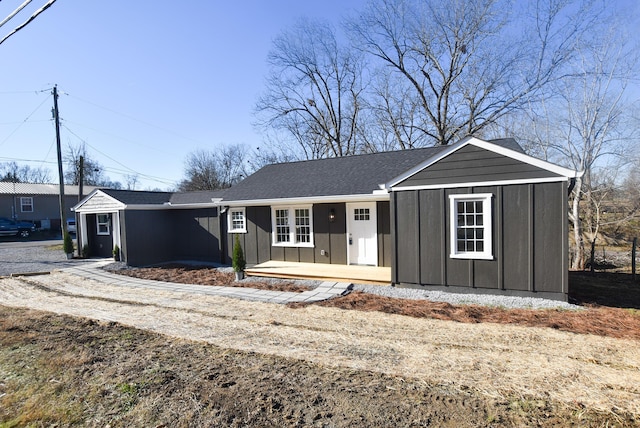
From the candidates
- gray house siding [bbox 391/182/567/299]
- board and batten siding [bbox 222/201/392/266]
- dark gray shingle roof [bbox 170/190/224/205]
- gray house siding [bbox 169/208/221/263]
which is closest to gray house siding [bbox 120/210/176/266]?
gray house siding [bbox 169/208/221/263]

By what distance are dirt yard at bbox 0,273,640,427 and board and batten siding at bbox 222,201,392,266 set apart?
379 centimetres

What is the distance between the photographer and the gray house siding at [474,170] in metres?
7.47

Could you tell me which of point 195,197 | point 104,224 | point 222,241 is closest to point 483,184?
point 222,241

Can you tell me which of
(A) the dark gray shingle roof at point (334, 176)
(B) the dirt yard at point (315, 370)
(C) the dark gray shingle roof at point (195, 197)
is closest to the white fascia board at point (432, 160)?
(A) the dark gray shingle roof at point (334, 176)

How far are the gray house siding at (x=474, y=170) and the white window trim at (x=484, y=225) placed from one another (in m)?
0.37

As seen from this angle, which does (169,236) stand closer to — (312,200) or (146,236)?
(146,236)

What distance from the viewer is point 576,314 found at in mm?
6539

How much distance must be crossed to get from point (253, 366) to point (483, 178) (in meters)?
6.35

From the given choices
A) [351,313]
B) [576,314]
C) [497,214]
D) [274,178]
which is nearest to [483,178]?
[497,214]

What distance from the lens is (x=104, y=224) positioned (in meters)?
16.0

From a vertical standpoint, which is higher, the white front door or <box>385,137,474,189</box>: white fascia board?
<box>385,137,474,189</box>: white fascia board

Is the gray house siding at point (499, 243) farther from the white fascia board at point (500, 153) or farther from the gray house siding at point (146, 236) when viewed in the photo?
the gray house siding at point (146, 236)

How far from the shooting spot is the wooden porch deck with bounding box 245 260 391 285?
9.23 m

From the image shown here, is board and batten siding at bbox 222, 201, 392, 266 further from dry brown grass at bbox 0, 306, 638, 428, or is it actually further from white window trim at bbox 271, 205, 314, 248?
dry brown grass at bbox 0, 306, 638, 428
